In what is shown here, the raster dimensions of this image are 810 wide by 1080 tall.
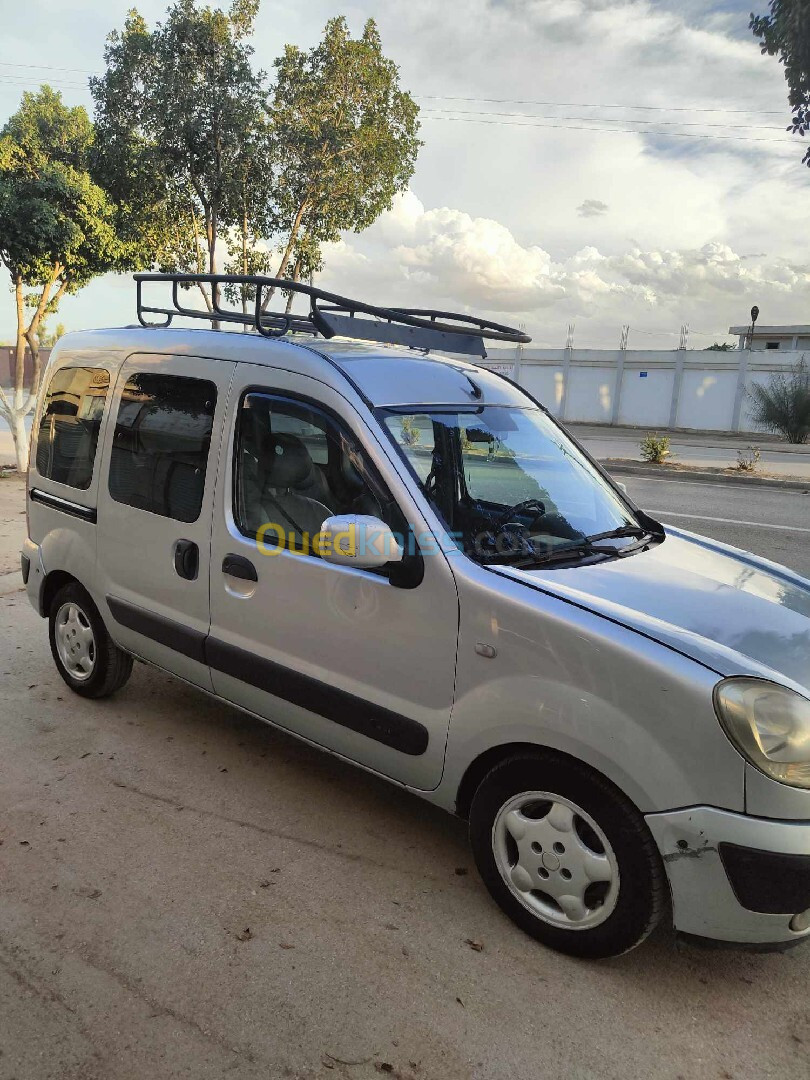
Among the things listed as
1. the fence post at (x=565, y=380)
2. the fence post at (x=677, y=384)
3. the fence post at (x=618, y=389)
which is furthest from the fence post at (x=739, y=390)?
the fence post at (x=565, y=380)

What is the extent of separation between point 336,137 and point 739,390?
19.9 m

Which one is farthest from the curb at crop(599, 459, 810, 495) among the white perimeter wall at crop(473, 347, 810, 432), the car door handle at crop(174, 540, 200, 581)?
the white perimeter wall at crop(473, 347, 810, 432)

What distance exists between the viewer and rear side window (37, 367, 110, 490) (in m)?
3.84

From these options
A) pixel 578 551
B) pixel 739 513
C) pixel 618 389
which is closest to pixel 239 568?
pixel 578 551

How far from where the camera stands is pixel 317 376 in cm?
286

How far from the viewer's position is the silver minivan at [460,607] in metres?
2.07

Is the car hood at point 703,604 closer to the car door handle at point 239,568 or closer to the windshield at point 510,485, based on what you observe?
the windshield at point 510,485

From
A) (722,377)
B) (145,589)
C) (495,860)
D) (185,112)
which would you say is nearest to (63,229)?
(185,112)

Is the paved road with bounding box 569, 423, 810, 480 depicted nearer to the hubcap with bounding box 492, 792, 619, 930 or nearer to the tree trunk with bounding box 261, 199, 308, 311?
the tree trunk with bounding box 261, 199, 308, 311

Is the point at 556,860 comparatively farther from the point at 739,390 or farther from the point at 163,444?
the point at 739,390

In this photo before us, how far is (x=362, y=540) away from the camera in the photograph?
2473 millimetres

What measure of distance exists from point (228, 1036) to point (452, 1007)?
61 centimetres

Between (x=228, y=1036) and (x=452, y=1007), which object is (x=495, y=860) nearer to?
(x=452, y=1007)

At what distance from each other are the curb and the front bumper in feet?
40.4
